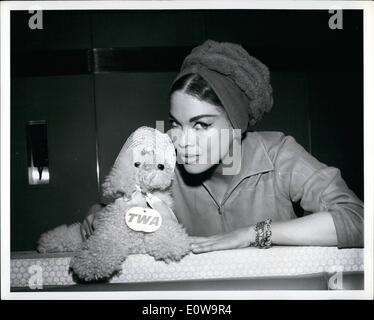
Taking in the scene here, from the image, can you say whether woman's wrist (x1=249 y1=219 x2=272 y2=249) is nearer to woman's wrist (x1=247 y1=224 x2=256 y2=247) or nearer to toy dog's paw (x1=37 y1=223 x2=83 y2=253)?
woman's wrist (x1=247 y1=224 x2=256 y2=247)

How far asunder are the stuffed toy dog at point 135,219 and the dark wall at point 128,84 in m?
0.12

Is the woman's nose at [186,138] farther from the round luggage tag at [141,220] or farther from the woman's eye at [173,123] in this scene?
the round luggage tag at [141,220]

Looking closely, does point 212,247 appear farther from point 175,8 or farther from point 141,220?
point 175,8

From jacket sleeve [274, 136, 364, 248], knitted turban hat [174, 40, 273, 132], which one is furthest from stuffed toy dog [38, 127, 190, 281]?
jacket sleeve [274, 136, 364, 248]

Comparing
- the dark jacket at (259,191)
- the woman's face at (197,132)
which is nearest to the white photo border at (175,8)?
the dark jacket at (259,191)

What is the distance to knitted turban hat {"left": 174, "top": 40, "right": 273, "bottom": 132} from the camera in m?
1.26

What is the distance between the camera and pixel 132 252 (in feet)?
4.01

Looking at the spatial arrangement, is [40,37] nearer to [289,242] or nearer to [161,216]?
[161,216]

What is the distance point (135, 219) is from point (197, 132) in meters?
0.32

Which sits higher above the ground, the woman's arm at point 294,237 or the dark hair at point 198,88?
the dark hair at point 198,88

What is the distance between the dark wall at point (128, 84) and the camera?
1.34 meters
